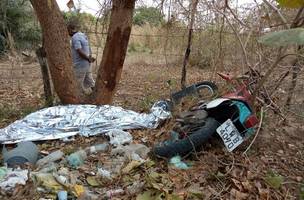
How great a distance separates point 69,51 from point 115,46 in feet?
1.88

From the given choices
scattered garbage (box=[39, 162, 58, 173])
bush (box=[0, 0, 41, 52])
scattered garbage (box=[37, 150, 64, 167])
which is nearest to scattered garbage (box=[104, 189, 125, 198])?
scattered garbage (box=[39, 162, 58, 173])

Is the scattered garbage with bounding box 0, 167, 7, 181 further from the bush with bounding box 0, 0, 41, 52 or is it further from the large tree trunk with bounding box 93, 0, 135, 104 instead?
the bush with bounding box 0, 0, 41, 52

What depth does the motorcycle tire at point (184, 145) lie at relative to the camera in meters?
3.47

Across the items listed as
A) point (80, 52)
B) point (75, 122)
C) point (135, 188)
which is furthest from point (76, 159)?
point (80, 52)

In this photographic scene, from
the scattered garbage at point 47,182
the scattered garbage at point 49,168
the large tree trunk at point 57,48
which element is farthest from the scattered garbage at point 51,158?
the large tree trunk at point 57,48

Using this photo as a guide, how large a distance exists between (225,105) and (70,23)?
11.4ft

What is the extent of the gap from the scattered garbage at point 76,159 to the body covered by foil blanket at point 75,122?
0.61m

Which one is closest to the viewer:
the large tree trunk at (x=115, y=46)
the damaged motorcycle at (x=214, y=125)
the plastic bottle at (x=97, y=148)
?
the damaged motorcycle at (x=214, y=125)

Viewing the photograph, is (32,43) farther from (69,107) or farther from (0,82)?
(69,107)

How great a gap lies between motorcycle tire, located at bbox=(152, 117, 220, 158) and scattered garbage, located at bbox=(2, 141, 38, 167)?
106 centimetres

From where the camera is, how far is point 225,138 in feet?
11.7

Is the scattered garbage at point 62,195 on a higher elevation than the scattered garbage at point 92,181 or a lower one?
higher

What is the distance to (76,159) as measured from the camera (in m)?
3.46

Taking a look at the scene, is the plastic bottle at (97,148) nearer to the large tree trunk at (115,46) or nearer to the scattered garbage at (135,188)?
→ the scattered garbage at (135,188)
